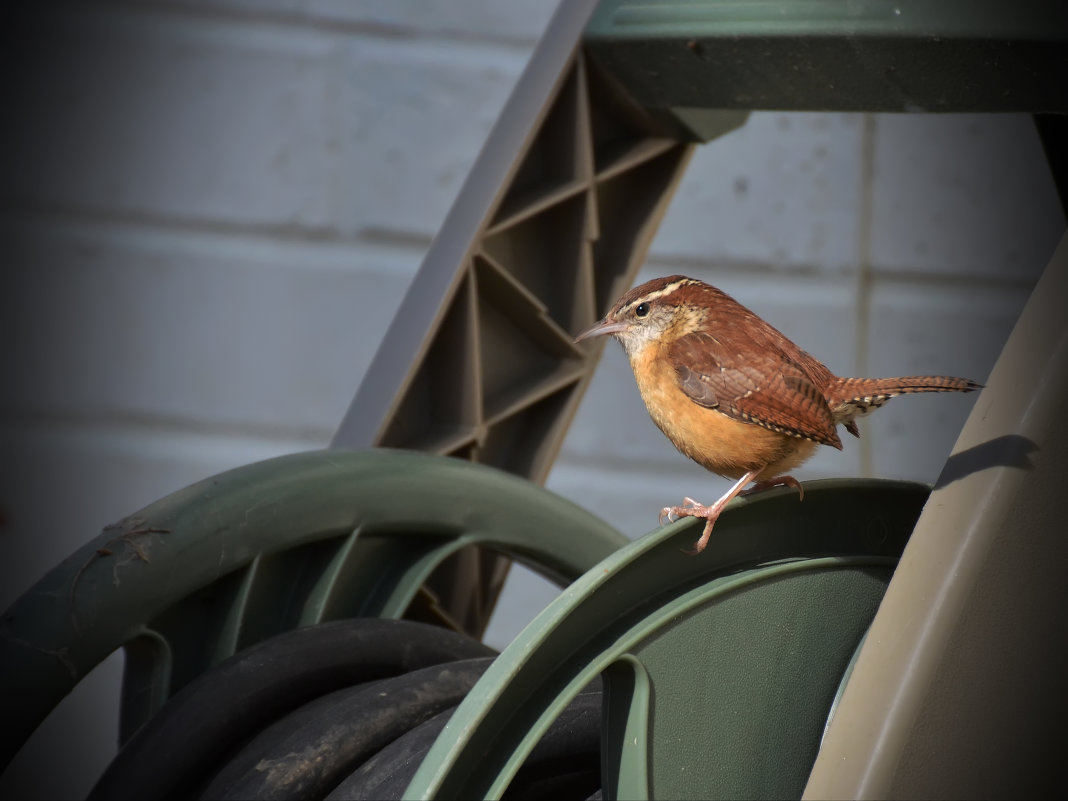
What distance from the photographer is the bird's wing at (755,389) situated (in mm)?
1701

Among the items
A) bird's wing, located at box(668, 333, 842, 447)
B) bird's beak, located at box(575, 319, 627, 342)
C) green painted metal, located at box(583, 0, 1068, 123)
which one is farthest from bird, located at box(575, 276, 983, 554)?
green painted metal, located at box(583, 0, 1068, 123)

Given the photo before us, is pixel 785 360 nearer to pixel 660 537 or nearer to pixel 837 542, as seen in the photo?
pixel 837 542

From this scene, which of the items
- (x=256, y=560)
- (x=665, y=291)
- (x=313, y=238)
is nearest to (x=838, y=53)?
(x=665, y=291)

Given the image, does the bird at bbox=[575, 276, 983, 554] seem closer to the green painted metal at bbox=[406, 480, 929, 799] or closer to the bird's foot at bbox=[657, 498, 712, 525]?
the bird's foot at bbox=[657, 498, 712, 525]

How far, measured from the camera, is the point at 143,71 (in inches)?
200

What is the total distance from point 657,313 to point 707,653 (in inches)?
30.2

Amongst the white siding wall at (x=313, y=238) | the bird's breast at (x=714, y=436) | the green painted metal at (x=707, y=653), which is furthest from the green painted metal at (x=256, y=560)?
the white siding wall at (x=313, y=238)

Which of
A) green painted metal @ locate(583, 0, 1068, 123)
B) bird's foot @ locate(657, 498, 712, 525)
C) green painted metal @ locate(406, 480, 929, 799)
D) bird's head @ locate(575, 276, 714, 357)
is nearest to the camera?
green painted metal @ locate(406, 480, 929, 799)

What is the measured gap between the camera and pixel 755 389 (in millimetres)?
1726

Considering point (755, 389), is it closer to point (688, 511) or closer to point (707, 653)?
point (688, 511)

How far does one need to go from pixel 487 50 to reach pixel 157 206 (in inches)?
59.1

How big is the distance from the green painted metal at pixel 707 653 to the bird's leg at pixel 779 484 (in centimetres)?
1

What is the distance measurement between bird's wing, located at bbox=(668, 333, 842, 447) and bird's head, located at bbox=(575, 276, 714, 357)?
0.37ft

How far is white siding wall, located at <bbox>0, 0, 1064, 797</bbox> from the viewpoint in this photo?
16.7 ft
